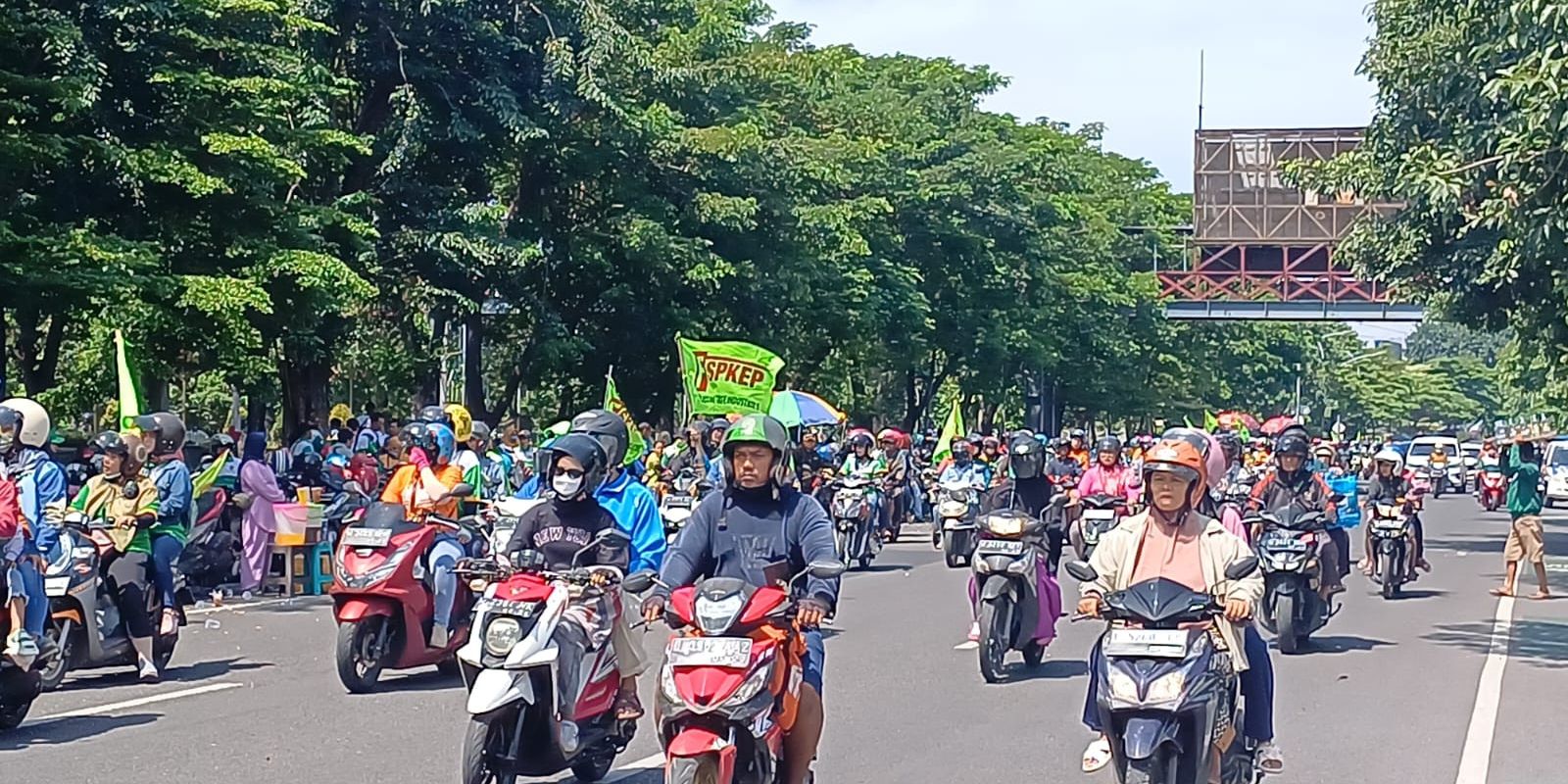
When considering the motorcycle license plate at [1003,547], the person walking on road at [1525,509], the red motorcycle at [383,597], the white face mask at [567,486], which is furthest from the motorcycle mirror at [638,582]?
the person walking on road at [1525,509]

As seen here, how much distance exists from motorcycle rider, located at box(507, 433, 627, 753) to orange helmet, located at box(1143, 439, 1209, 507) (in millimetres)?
2302

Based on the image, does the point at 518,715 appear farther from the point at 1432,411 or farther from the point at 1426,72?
the point at 1432,411

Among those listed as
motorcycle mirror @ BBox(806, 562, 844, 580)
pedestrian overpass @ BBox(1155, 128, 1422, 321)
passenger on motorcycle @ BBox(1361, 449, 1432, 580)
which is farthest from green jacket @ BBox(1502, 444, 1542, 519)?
pedestrian overpass @ BBox(1155, 128, 1422, 321)

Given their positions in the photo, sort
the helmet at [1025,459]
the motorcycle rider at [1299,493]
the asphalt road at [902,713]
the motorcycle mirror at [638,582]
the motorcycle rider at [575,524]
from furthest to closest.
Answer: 1. the motorcycle rider at [1299,493]
2. the helmet at [1025,459]
3. the asphalt road at [902,713]
4. the motorcycle rider at [575,524]
5. the motorcycle mirror at [638,582]

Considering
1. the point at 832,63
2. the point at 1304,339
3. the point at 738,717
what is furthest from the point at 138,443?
the point at 1304,339

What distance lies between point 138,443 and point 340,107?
18.6 meters

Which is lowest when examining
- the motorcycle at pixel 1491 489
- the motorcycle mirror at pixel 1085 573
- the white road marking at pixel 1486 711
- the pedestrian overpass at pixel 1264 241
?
the motorcycle at pixel 1491 489

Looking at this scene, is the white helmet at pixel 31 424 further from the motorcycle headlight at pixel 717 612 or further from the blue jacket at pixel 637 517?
the motorcycle headlight at pixel 717 612

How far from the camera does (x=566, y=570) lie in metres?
7.87

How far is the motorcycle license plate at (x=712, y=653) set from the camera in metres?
6.49

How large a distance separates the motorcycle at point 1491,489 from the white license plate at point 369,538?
3465 centimetres

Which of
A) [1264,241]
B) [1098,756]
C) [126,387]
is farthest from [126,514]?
[1264,241]

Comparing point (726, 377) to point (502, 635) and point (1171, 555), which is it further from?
point (1171, 555)

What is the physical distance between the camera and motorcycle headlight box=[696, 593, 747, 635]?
657cm
